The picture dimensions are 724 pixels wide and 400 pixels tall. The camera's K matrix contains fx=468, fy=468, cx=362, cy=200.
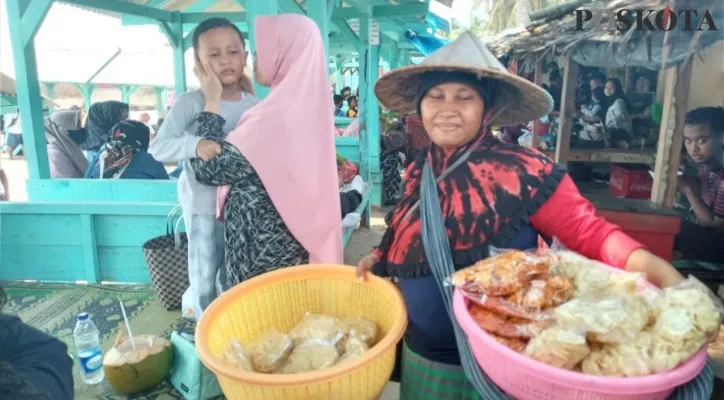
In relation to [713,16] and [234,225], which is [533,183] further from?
[713,16]

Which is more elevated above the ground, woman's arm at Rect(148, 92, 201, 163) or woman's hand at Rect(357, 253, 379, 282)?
woman's arm at Rect(148, 92, 201, 163)

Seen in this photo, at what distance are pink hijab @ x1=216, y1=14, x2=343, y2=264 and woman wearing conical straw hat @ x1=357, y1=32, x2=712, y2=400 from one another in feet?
1.95

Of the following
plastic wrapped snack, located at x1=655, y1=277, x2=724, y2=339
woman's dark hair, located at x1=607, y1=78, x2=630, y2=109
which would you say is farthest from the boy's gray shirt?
woman's dark hair, located at x1=607, y1=78, x2=630, y2=109

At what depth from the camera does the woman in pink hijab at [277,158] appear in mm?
1996

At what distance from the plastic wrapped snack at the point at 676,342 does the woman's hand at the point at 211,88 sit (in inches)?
74.2

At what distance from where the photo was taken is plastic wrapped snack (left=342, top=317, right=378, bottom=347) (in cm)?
152

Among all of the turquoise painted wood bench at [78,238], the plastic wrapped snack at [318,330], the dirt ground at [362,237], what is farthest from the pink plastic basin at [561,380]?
the dirt ground at [362,237]

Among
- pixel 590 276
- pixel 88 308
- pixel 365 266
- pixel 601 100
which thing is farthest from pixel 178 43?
pixel 590 276

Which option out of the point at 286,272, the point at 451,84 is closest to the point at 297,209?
the point at 286,272

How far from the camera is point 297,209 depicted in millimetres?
2111

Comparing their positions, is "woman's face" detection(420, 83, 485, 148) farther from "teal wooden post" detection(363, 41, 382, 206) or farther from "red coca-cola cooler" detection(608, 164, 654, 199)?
"teal wooden post" detection(363, 41, 382, 206)

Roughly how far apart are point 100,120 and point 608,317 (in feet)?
17.8

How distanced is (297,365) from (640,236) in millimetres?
2950

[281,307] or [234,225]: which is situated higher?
[234,225]
